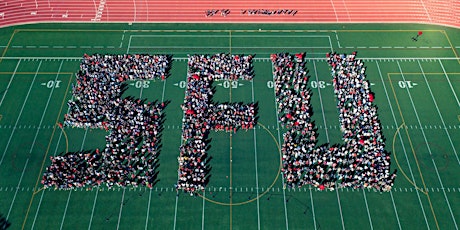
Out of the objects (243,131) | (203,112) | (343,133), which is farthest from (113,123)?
(343,133)

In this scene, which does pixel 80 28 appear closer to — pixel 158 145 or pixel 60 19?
pixel 60 19

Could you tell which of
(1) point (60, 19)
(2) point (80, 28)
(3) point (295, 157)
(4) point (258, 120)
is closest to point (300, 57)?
(4) point (258, 120)

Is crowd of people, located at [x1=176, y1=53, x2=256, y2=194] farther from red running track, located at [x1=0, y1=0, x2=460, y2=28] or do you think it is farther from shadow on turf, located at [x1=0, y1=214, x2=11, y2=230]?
shadow on turf, located at [x1=0, y1=214, x2=11, y2=230]

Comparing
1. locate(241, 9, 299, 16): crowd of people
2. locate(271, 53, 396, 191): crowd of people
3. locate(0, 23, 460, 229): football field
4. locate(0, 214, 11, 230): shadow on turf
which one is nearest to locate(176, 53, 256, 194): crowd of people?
locate(0, 23, 460, 229): football field

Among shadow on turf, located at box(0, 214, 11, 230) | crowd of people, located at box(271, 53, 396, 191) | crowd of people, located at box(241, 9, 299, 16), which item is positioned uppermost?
crowd of people, located at box(241, 9, 299, 16)

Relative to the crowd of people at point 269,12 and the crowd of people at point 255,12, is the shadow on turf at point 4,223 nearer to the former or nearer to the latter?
the crowd of people at point 255,12

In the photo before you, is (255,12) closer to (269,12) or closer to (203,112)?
(269,12)

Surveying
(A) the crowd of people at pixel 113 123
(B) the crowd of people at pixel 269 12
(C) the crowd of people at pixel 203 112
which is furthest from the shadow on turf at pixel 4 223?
(B) the crowd of people at pixel 269 12
